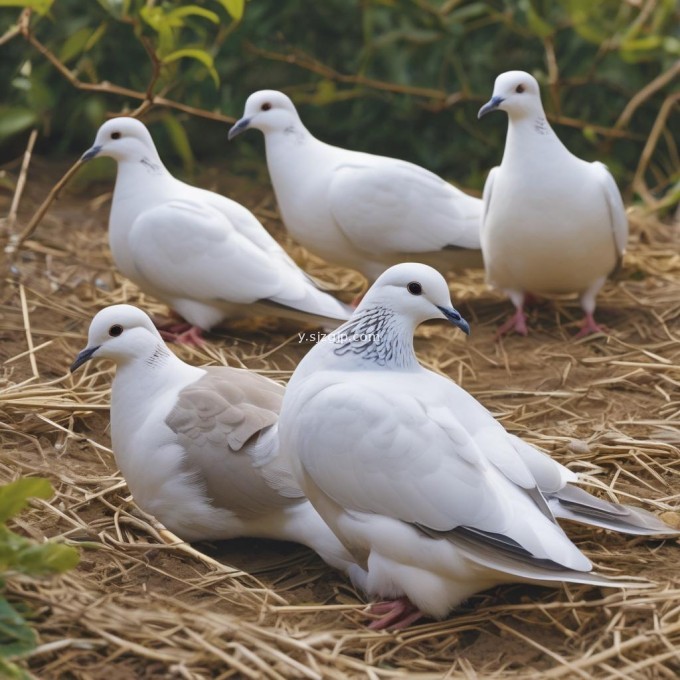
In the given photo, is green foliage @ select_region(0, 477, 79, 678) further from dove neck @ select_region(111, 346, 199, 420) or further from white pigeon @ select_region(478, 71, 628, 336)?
white pigeon @ select_region(478, 71, 628, 336)

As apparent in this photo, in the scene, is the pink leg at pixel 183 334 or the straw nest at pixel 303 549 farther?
the pink leg at pixel 183 334

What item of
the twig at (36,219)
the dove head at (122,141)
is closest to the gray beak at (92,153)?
the dove head at (122,141)

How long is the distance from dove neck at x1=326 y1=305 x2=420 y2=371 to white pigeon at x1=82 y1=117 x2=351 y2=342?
1717 mm

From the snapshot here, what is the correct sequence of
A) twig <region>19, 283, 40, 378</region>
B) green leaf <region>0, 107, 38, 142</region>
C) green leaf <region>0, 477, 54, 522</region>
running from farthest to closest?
green leaf <region>0, 107, 38, 142</region> < twig <region>19, 283, 40, 378</region> < green leaf <region>0, 477, 54, 522</region>

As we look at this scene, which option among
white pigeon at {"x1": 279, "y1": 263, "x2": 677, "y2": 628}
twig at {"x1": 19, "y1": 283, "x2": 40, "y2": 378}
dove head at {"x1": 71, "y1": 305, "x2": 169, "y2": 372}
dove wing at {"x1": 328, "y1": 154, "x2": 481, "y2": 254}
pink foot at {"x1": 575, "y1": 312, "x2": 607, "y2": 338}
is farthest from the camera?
dove wing at {"x1": 328, "y1": 154, "x2": 481, "y2": 254}

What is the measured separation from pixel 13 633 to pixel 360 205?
11.4 feet

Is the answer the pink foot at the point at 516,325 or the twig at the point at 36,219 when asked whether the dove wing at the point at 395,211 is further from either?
the twig at the point at 36,219

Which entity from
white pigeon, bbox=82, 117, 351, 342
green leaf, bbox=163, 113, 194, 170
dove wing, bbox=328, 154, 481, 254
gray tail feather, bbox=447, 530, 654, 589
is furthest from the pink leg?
gray tail feather, bbox=447, 530, 654, 589

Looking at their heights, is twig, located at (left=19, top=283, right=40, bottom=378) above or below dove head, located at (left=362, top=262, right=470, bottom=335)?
below

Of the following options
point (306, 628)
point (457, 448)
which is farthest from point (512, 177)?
point (306, 628)

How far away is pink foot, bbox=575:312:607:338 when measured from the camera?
589 cm

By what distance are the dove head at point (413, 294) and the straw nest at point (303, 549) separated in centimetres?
91

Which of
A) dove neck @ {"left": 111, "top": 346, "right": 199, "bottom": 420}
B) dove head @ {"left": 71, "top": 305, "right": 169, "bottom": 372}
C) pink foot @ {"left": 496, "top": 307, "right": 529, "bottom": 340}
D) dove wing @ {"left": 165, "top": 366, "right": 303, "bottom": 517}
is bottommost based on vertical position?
pink foot @ {"left": 496, "top": 307, "right": 529, "bottom": 340}

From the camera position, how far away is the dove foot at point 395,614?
3527mm
